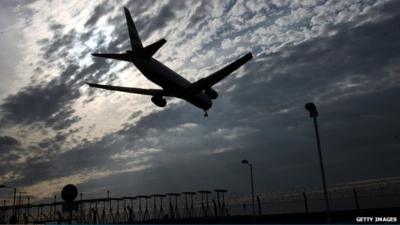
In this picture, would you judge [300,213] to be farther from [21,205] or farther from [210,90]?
[21,205]

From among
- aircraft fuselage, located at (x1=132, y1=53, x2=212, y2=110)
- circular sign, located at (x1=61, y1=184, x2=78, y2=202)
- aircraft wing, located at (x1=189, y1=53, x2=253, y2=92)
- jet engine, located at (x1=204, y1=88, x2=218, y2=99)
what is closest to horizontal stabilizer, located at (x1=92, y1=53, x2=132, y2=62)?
aircraft fuselage, located at (x1=132, y1=53, x2=212, y2=110)

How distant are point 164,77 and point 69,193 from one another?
23751 mm

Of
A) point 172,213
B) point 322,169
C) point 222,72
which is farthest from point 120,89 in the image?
point 172,213

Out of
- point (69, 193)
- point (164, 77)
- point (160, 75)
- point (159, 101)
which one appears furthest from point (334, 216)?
point (69, 193)

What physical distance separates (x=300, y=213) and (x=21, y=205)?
6337 centimetres

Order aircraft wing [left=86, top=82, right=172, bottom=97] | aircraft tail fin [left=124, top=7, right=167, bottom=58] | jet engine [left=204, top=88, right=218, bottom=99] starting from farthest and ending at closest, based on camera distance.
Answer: jet engine [left=204, top=88, right=218, bottom=99] → aircraft wing [left=86, top=82, right=172, bottom=97] → aircraft tail fin [left=124, top=7, right=167, bottom=58]

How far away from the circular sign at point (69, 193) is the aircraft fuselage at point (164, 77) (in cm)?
2300

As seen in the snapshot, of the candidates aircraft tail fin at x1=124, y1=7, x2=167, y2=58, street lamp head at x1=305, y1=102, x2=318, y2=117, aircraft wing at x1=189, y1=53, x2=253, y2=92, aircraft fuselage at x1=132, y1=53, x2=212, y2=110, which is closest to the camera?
street lamp head at x1=305, y1=102, x2=318, y2=117

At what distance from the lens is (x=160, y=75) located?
42.7 meters

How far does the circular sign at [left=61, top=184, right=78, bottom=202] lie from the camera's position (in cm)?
2087

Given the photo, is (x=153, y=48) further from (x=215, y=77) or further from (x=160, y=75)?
(x=215, y=77)

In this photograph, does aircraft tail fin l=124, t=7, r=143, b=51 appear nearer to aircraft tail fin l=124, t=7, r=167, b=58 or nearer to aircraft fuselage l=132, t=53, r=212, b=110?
aircraft tail fin l=124, t=7, r=167, b=58

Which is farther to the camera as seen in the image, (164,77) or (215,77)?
(215,77)

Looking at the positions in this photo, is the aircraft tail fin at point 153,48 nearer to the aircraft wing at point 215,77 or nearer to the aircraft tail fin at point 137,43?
the aircraft tail fin at point 137,43
